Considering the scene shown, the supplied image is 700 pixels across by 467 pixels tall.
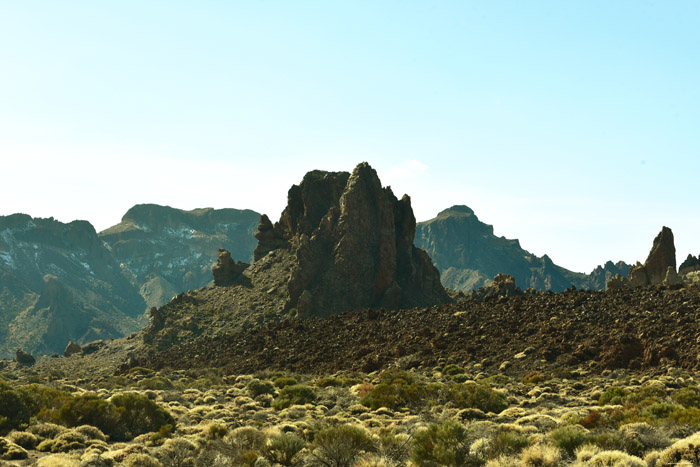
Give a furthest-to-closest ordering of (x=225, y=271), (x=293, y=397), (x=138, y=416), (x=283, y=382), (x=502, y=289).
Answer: (x=225, y=271) → (x=502, y=289) → (x=283, y=382) → (x=293, y=397) → (x=138, y=416)

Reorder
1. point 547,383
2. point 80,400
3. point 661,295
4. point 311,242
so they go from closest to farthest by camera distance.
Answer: point 80,400
point 547,383
point 661,295
point 311,242

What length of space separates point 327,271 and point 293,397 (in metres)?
51.8

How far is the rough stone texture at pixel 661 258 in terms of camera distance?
7069 centimetres

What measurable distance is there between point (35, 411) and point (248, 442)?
48.6 ft

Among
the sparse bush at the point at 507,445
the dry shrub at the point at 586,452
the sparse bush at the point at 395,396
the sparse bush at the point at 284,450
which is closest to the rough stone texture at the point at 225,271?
the sparse bush at the point at 395,396

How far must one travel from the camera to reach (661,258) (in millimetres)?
70875

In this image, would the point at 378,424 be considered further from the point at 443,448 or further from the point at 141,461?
the point at 141,461

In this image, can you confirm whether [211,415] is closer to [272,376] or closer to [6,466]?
[6,466]

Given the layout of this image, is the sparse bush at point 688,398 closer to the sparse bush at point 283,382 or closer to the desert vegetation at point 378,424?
the desert vegetation at point 378,424

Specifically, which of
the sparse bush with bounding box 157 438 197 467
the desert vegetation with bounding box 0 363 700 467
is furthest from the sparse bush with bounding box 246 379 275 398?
the sparse bush with bounding box 157 438 197 467

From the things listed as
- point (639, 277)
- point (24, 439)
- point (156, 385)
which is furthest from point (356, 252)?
point (24, 439)

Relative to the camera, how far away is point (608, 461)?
15305 mm

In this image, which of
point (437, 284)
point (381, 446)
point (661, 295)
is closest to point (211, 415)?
point (381, 446)

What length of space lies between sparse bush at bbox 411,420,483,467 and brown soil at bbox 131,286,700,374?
25980 millimetres
